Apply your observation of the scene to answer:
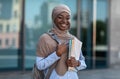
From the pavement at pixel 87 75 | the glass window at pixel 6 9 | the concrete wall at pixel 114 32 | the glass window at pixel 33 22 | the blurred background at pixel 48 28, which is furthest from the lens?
the concrete wall at pixel 114 32

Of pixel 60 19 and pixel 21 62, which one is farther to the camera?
pixel 21 62

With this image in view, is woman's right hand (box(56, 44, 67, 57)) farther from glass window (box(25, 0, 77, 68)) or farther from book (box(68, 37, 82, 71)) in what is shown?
glass window (box(25, 0, 77, 68))

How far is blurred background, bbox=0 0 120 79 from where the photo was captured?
42.6 ft

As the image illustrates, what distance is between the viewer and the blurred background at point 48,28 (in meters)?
13.0

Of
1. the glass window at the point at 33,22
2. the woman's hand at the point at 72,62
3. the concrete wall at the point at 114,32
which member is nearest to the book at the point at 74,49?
the woman's hand at the point at 72,62

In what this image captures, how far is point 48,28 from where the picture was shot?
13.6 m

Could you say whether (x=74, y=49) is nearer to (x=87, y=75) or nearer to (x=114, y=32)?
(x=87, y=75)

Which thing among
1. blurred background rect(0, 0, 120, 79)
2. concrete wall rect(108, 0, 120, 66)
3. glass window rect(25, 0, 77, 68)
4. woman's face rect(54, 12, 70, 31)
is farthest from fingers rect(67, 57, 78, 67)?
concrete wall rect(108, 0, 120, 66)

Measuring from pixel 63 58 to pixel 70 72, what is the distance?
4.9 inches

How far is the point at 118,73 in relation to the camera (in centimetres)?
1327

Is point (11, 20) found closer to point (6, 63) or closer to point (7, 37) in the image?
point (7, 37)

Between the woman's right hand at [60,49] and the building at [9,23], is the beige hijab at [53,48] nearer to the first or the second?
the woman's right hand at [60,49]

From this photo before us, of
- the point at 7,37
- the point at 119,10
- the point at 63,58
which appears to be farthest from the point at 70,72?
the point at 119,10

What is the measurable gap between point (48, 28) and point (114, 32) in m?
3.11
